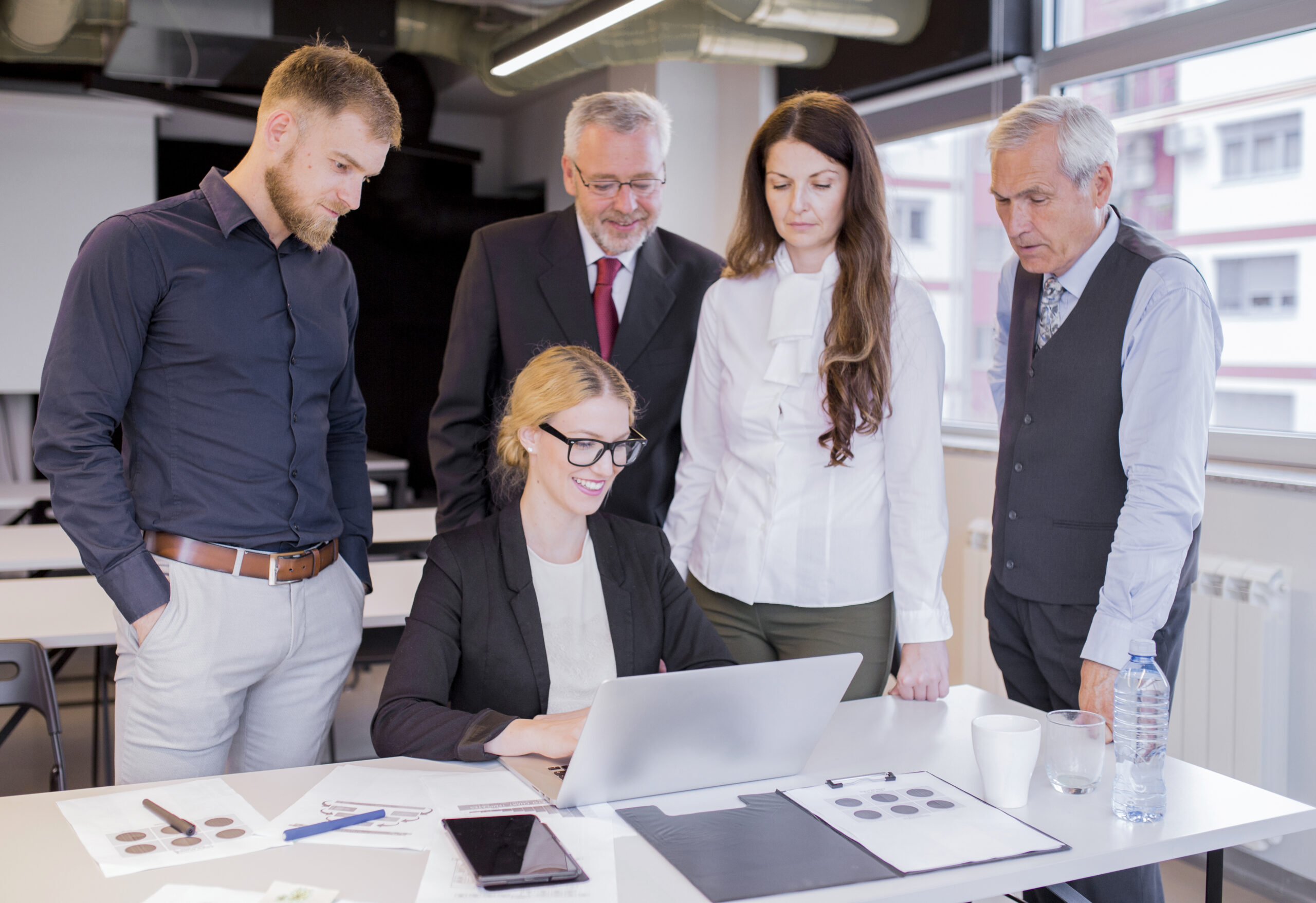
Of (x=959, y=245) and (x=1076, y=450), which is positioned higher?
(x=959, y=245)

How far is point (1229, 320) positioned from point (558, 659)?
110 inches

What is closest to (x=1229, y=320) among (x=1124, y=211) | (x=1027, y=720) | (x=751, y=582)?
(x=1124, y=211)

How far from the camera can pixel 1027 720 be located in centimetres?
159

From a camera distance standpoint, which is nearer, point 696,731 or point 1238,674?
point 696,731

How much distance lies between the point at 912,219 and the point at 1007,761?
4.07 meters

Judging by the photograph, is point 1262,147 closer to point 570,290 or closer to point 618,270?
point 618,270

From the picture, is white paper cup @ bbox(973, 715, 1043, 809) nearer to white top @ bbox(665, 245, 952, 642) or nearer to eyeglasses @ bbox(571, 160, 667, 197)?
white top @ bbox(665, 245, 952, 642)

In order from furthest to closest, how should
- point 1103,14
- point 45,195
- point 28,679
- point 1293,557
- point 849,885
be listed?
point 45,195
point 1103,14
point 1293,557
point 28,679
point 849,885

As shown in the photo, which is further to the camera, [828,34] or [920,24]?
[828,34]

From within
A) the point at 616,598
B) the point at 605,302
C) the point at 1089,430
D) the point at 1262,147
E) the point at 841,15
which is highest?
the point at 841,15

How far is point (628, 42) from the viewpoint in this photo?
16.2 ft

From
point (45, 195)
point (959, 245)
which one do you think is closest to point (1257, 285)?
point (959, 245)

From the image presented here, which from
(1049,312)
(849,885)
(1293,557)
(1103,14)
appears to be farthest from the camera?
(1103,14)

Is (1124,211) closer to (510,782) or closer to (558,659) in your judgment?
(558,659)
